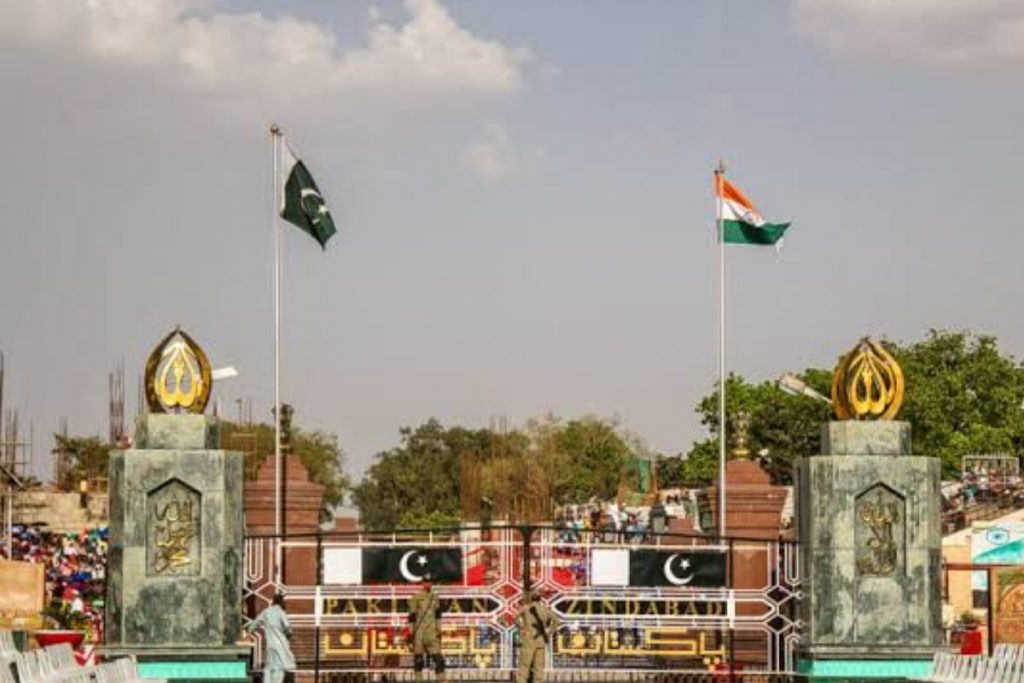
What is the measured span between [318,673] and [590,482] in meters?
71.3

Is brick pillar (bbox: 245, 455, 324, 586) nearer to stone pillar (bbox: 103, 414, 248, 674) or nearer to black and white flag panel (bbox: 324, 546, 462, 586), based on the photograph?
black and white flag panel (bbox: 324, 546, 462, 586)

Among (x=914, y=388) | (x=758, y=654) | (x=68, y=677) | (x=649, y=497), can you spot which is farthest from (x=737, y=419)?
(x=914, y=388)

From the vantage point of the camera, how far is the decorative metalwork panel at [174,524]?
83.6 feet

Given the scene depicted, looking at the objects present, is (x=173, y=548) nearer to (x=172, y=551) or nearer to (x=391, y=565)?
(x=172, y=551)

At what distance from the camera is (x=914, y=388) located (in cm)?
9244

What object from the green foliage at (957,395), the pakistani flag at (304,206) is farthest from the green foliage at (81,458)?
the pakistani flag at (304,206)

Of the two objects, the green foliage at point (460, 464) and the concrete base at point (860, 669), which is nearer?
the concrete base at point (860, 669)

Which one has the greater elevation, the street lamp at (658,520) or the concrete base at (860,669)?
the street lamp at (658,520)

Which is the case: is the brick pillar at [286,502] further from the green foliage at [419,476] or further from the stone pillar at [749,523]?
the green foliage at [419,476]

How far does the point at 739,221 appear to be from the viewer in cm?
3250

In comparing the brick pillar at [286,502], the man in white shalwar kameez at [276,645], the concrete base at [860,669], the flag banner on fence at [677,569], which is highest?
the brick pillar at [286,502]

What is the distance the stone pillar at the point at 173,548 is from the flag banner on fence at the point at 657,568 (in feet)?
14.8

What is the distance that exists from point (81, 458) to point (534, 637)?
80.4 metres

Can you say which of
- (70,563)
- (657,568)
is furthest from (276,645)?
(70,563)
